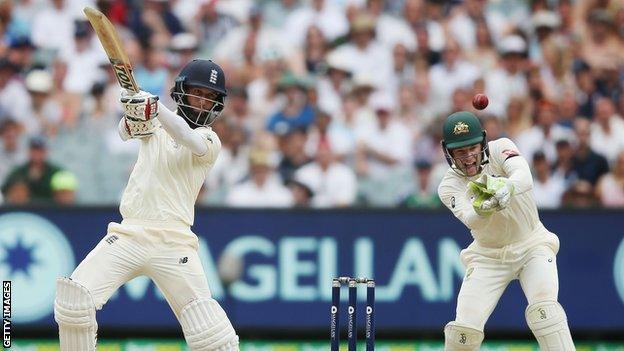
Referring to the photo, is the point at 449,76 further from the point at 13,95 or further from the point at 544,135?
the point at 13,95

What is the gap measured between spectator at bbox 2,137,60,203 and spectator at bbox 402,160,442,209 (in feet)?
9.83

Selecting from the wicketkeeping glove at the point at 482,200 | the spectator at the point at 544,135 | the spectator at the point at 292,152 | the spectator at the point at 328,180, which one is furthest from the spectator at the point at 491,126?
the wicketkeeping glove at the point at 482,200

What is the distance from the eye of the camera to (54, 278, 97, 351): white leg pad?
7.60 meters

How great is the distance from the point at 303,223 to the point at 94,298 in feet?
11.7

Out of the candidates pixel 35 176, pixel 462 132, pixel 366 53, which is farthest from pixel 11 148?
pixel 462 132

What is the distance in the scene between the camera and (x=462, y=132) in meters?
8.16

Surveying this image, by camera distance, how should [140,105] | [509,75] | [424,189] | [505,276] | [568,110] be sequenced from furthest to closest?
[509,75], [568,110], [424,189], [505,276], [140,105]

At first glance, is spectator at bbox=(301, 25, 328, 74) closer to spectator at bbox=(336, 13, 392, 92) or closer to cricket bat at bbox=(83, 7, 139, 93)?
spectator at bbox=(336, 13, 392, 92)

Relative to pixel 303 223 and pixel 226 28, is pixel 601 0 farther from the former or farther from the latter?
pixel 303 223

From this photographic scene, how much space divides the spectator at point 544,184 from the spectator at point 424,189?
89 cm

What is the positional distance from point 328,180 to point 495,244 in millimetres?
3694

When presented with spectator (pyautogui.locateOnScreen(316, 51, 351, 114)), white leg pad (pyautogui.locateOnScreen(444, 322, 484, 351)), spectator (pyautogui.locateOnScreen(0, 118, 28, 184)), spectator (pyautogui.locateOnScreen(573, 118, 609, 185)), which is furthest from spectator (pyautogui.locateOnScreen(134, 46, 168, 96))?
white leg pad (pyautogui.locateOnScreen(444, 322, 484, 351))

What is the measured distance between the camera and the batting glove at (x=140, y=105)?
7.43 meters

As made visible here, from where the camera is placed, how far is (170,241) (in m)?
7.84
